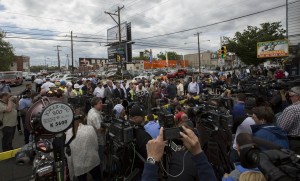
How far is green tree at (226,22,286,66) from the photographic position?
3294cm

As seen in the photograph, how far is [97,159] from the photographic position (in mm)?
4066

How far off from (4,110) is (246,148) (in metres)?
6.46

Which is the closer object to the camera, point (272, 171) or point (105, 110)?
point (272, 171)

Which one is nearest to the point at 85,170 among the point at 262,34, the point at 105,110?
the point at 105,110

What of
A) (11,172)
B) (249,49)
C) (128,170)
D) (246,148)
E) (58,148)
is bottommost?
(11,172)

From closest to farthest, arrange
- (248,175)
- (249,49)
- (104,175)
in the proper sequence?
(248,175) → (104,175) → (249,49)

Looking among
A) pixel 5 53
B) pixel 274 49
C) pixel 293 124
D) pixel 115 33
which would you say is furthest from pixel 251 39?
pixel 5 53

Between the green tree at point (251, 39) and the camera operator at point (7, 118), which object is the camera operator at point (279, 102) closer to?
the camera operator at point (7, 118)

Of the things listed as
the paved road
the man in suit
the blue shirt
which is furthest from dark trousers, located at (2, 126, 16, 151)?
the man in suit

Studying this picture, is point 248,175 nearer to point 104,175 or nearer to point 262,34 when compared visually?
point 104,175

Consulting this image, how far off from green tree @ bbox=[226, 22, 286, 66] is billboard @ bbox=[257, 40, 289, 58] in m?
8.63

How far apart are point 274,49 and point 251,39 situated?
1136cm

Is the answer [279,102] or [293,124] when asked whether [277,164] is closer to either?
[293,124]

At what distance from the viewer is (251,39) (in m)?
33.4
